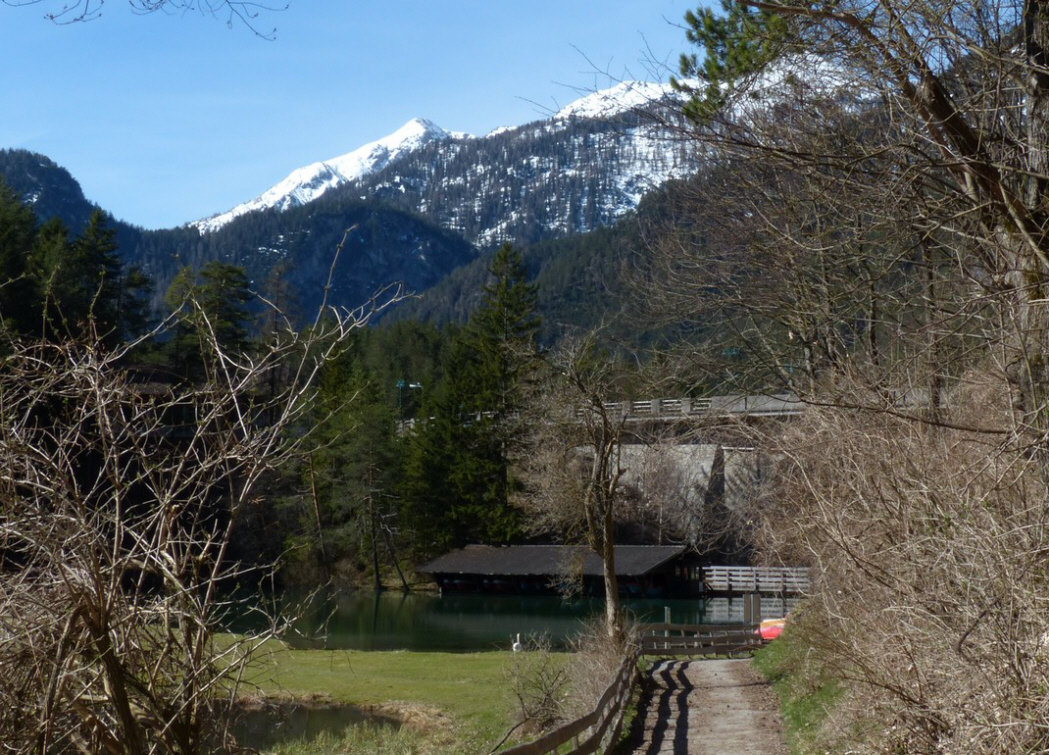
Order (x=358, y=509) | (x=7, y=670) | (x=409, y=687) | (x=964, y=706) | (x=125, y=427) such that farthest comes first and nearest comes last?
(x=358, y=509), (x=409, y=687), (x=964, y=706), (x=125, y=427), (x=7, y=670)

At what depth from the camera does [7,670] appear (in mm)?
3434

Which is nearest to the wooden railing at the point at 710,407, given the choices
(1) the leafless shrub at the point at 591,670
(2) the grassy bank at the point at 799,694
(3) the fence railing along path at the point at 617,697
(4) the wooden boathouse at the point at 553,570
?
(2) the grassy bank at the point at 799,694

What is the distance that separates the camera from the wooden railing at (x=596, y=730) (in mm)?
9168

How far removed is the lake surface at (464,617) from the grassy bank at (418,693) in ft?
10.6

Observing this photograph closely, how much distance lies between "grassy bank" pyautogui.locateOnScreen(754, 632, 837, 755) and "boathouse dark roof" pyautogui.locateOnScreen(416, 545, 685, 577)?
24.7 m

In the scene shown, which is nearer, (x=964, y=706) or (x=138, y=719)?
(x=138, y=719)

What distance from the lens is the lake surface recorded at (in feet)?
119

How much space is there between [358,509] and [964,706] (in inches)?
2019

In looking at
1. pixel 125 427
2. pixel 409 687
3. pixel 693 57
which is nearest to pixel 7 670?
pixel 125 427

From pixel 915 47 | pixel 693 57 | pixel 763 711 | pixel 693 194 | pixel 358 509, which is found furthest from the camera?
pixel 358 509

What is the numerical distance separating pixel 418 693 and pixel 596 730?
12962 millimetres

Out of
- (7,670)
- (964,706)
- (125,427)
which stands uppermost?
(125,427)

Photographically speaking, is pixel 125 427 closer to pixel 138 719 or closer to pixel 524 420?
pixel 138 719

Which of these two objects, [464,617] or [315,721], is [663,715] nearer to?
[315,721]
